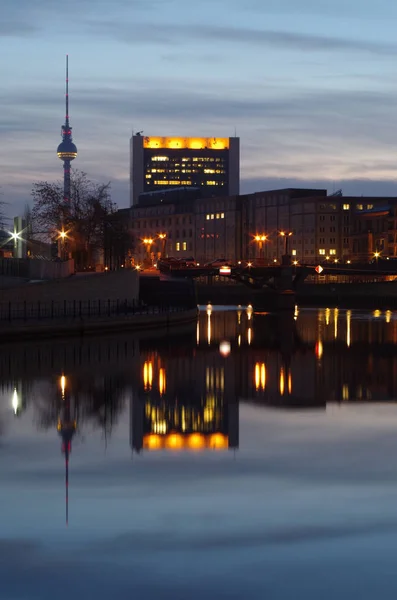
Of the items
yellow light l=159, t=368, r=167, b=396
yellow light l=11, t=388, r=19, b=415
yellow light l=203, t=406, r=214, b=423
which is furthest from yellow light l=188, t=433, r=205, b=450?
yellow light l=159, t=368, r=167, b=396

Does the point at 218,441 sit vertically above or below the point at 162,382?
above

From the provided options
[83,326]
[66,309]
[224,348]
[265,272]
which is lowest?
[224,348]

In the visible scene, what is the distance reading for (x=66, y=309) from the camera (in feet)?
265

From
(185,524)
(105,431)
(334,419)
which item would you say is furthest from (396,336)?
(185,524)

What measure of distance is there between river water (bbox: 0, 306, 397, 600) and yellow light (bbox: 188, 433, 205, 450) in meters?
0.08

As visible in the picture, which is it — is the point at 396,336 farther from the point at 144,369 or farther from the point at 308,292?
the point at 308,292

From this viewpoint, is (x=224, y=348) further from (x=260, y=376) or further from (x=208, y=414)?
(x=208, y=414)

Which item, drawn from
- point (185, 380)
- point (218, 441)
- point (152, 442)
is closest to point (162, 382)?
point (185, 380)

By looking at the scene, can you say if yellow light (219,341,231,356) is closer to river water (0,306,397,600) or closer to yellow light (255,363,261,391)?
yellow light (255,363,261,391)

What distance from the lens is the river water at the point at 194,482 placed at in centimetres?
1952

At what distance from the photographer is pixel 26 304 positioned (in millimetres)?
75312

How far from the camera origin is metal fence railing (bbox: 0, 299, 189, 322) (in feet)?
241

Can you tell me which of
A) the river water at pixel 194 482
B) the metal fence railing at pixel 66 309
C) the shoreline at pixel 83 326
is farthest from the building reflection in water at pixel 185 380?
the metal fence railing at pixel 66 309

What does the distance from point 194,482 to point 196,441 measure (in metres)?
6.95
